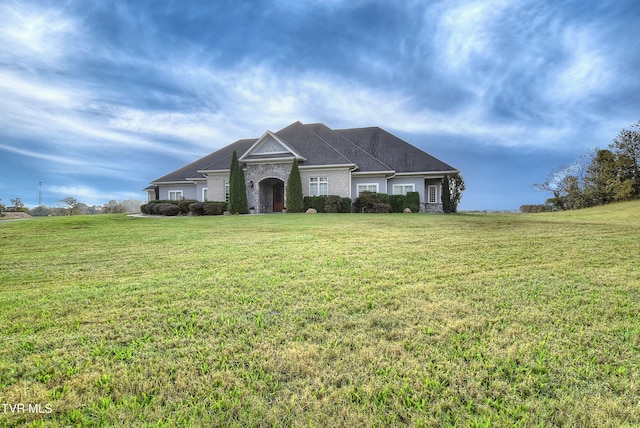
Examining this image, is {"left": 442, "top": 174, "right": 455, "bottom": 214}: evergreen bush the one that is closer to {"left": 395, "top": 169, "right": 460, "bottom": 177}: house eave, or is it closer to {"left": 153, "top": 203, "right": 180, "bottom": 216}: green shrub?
{"left": 395, "top": 169, "right": 460, "bottom": 177}: house eave

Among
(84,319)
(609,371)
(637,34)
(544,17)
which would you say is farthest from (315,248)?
(637,34)

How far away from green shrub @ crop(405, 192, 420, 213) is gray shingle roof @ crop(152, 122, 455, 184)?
247 cm

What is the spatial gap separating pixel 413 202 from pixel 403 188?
2477 mm

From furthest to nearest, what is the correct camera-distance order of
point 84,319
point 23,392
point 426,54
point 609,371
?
point 426,54, point 84,319, point 609,371, point 23,392

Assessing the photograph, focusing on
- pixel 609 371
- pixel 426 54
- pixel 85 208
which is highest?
pixel 426 54

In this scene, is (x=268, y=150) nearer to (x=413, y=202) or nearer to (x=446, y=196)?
(x=413, y=202)

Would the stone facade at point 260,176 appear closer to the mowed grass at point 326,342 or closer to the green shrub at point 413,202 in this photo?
the green shrub at point 413,202

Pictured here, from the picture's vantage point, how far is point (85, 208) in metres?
31.4

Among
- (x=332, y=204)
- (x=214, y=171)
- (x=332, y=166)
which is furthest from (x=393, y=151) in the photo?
(x=214, y=171)

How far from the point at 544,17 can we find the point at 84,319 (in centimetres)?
1620

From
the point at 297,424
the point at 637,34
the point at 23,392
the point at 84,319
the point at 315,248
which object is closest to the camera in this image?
the point at 297,424

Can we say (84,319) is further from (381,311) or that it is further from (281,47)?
(281,47)

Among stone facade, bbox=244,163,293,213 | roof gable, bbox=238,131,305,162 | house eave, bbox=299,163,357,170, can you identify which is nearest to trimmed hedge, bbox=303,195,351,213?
house eave, bbox=299,163,357,170

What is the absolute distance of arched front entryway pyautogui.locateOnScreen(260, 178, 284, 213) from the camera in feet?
78.6
